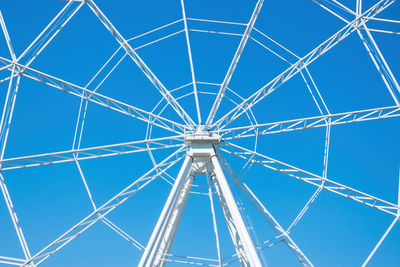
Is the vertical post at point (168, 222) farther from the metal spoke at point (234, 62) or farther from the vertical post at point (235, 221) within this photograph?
the metal spoke at point (234, 62)

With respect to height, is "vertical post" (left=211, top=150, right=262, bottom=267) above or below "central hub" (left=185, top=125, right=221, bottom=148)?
below

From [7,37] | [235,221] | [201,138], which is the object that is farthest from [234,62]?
→ [7,37]

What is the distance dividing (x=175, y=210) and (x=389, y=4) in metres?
16.2

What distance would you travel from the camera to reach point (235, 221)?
72.7 feet

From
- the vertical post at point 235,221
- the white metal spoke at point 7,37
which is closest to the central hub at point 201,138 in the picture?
the vertical post at point 235,221

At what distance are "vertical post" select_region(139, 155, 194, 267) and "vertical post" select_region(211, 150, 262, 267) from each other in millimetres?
1668

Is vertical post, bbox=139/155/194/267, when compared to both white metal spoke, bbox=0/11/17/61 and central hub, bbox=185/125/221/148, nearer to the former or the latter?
central hub, bbox=185/125/221/148

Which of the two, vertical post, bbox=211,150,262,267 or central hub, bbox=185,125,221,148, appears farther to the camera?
central hub, bbox=185,125,221,148

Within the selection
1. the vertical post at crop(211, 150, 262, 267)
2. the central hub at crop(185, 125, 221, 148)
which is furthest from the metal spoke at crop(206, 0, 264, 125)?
the vertical post at crop(211, 150, 262, 267)

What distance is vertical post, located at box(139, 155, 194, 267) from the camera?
20.5 m

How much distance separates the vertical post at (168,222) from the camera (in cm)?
2048

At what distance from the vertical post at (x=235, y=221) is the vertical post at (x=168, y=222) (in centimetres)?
167

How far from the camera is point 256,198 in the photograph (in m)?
27.1

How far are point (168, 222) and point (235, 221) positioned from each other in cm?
456
